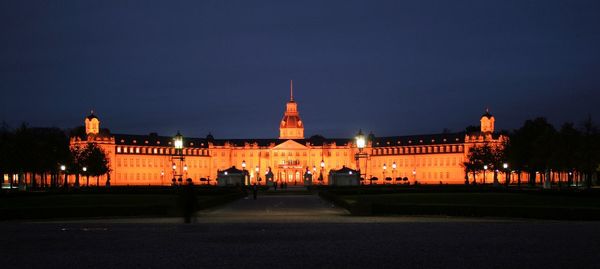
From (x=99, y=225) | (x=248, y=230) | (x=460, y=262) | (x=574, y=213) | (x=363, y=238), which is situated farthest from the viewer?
(x=574, y=213)

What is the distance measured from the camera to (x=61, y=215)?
45.9 metres

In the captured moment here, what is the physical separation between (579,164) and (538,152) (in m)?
12.4

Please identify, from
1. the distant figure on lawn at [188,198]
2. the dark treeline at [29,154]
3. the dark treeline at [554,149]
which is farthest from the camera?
the dark treeline at [29,154]

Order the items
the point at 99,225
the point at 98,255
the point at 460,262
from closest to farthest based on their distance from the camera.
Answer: the point at 460,262
the point at 98,255
the point at 99,225

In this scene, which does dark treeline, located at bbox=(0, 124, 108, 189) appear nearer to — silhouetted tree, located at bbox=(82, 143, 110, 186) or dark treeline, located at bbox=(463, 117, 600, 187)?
silhouetted tree, located at bbox=(82, 143, 110, 186)

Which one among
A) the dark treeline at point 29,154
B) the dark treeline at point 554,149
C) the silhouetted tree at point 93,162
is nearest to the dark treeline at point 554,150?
the dark treeline at point 554,149

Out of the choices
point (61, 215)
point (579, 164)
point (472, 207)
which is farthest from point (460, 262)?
point (579, 164)

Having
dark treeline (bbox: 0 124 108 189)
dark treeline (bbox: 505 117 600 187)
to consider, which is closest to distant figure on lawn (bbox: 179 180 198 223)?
dark treeline (bbox: 505 117 600 187)

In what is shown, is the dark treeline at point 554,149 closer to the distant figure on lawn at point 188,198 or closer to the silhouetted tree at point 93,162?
the distant figure on lawn at point 188,198

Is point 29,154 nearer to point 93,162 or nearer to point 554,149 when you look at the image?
point 93,162

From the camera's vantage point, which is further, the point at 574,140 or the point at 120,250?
the point at 574,140

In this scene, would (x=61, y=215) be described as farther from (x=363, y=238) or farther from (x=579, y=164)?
(x=579, y=164)

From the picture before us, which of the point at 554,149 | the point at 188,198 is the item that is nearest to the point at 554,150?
the point at 554,149

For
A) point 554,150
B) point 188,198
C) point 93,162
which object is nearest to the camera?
point 188,198
